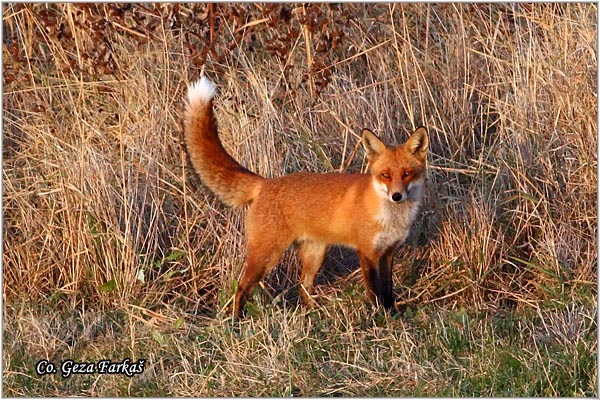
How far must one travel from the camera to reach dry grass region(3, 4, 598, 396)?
4.76 m

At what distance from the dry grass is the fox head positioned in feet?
2.34

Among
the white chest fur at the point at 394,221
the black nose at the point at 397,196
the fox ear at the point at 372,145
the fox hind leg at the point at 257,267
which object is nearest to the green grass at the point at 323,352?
the fox hind leg at the point at 257,267

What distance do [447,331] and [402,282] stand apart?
943 millimetres

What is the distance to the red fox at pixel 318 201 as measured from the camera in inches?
212

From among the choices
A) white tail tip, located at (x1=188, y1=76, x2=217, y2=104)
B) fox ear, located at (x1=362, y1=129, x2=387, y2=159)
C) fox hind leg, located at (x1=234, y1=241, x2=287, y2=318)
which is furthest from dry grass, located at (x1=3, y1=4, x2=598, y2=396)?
fox ear, located at (x1=362, y1=129, x2=387, y2=159)

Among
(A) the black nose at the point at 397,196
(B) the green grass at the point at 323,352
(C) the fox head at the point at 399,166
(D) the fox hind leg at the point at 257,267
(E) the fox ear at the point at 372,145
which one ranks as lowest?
(B) the green grass at the point at 323,352

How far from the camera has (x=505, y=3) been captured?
23.6 ft

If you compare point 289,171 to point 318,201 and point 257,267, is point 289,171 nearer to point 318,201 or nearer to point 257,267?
point 318,201

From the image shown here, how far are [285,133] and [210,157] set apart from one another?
852mm

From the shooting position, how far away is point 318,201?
5.53 metres

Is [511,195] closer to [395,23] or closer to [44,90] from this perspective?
[395,23]

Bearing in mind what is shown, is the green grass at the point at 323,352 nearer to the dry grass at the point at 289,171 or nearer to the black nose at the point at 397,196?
the dry grass at the point at 289,171

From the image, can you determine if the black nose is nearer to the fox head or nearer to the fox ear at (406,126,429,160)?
the fox head

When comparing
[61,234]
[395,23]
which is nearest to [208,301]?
[61,234]
